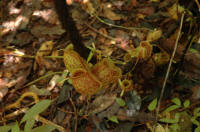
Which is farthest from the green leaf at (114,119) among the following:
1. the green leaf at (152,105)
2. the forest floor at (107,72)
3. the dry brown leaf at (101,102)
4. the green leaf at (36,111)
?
the green leaf at (36,111)

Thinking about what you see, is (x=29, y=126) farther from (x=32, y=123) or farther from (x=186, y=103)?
(x=186, y=103)

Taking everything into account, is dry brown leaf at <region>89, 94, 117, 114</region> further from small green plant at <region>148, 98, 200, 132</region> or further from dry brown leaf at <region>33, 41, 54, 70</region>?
dry brown leaf at <region>33, 41, 54, 70</region>

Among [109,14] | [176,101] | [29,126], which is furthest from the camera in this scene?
[109,14]

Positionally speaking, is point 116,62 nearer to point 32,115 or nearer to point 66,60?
point 66,60

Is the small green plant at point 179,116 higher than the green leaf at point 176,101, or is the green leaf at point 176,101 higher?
the green leaf at point 176,101

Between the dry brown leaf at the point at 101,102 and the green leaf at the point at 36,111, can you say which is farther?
the dry brown leaf at the point at 101,102

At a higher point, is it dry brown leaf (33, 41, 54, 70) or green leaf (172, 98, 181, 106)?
dry brown leaf (33, 41, 54, 70)

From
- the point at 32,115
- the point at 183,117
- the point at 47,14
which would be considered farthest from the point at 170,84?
the point at 47,14

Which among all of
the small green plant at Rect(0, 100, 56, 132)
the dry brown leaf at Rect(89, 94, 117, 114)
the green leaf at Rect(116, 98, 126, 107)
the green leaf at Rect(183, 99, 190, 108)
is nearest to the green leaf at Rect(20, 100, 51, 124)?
the small green plant at Rect(0, 100, 56, 132)

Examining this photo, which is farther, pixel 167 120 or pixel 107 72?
pixel 107 72

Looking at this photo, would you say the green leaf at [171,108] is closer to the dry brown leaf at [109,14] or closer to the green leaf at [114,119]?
the green leaf at [114,119]

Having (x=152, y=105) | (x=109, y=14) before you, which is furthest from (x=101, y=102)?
(x=109, y=14)
